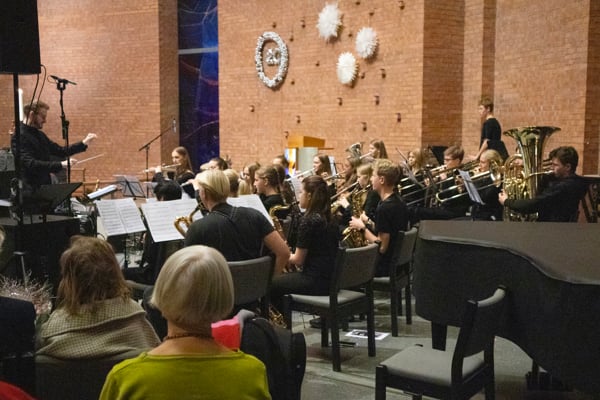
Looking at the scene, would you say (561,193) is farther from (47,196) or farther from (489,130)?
(47,196)

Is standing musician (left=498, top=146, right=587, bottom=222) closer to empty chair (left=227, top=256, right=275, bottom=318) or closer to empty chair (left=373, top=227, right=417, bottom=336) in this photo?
empty chair (left=373, top=227, right=417, bottom=336)

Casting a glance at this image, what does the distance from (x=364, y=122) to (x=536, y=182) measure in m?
5.23

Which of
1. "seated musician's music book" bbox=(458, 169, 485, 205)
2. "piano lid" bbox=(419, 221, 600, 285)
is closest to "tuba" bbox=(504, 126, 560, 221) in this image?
"seated musician's music book" bbox=(458, 169, 485, 205)

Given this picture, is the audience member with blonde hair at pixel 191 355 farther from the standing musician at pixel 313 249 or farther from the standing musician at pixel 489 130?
the standing musician at pixel 489 130

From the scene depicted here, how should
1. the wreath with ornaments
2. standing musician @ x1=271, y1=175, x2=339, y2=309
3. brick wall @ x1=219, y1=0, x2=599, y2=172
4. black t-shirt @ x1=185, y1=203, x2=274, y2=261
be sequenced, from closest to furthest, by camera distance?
black t-shirt @ x1=185, y1=203, x2=274, y2=261 → standing musician @ x1=271, y1=175, x2=339, y2=309 → brick wall @ x1=219, y1=0, x2=599, y2=172 → the wreath with ornaments

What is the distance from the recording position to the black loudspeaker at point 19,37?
5402 mm

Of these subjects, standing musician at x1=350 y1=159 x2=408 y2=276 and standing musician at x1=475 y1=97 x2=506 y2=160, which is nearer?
standing musician at x1=350 y1=159 x2=408 y2=276

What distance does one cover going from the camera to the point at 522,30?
956 centimetres

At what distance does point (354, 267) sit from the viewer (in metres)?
4.79

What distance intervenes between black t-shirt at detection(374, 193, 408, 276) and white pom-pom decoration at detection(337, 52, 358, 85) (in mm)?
5785

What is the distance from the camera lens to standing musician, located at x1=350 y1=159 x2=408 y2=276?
18.5 feet

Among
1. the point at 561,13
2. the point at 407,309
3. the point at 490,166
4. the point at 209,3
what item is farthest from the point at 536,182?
the point at 209,3

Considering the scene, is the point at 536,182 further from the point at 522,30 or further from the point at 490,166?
the point at 522,30

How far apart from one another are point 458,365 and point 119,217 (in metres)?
3.92
